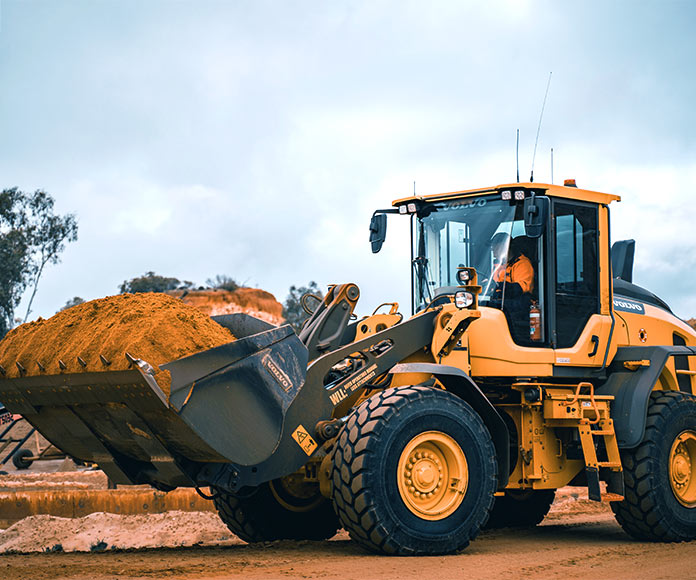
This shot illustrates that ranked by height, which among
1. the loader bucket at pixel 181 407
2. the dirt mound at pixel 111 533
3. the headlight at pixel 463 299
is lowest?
the dirt mound at pixel 111 533

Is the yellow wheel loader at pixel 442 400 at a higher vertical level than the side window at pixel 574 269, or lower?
lower

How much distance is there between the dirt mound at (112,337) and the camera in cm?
781

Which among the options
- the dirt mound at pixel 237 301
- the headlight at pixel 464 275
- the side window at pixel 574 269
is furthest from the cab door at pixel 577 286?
the dirt mound at pixel 237 301

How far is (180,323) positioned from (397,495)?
7.23 ft

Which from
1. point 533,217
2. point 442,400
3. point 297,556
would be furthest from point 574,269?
point 297,556

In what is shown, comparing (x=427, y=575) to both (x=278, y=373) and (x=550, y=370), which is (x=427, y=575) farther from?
(x=550, y=370)

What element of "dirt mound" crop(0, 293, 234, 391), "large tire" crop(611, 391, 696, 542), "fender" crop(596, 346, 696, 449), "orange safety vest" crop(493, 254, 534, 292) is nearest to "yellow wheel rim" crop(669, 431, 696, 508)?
"large tire" crop(611, 391, 696, 542)

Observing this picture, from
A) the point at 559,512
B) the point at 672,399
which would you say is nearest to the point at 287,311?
the point at 559,512

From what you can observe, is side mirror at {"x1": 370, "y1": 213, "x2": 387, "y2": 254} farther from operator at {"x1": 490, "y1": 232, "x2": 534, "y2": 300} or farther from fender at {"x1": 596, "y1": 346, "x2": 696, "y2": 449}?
fender at {"x1": 596, "y1": 346, "x2": 696, "y2": 449}

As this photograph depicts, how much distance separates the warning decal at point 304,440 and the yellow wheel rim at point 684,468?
4.10 metres

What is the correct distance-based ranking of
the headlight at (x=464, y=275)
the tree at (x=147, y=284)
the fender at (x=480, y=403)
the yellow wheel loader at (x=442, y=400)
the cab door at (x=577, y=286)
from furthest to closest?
the tree at (x=147, y=284) < the cab door at (x=577, y=286) < the headlight at (x=464, y=275) < the fender at (x=480, y=403) < the yellow wheel loader at (x=442, y=400)

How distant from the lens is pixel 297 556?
860 centimetres

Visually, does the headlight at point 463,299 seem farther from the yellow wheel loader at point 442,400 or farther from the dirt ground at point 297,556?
the dirt ground at point 297,556

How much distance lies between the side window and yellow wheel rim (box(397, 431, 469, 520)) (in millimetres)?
2209
